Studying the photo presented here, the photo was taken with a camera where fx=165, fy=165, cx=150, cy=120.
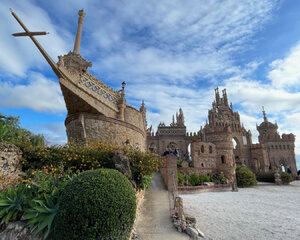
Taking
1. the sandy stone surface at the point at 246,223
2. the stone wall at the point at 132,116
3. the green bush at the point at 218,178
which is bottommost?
the sandy stone surface at the point at 246,223

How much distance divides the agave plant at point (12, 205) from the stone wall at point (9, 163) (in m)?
2.28

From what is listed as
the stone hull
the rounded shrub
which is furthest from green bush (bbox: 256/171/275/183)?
the rounded shrub

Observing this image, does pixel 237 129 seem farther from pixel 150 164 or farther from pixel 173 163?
pixel 150 164

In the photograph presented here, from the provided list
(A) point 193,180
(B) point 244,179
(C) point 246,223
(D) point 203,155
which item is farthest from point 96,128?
(B) point 244,179

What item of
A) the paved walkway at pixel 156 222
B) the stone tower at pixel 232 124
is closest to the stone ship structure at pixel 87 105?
the paved walkway at pixel 156 222

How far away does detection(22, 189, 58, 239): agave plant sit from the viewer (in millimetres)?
3713

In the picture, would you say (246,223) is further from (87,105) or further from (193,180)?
(193,180)

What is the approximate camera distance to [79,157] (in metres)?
7.36

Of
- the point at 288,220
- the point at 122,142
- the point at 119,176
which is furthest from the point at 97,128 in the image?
the point at 288,220

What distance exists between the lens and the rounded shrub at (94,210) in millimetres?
3369

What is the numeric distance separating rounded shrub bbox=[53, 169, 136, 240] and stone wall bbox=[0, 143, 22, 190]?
446 centimetres

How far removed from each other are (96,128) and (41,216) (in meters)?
6.40

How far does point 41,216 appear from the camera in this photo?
12.8ft

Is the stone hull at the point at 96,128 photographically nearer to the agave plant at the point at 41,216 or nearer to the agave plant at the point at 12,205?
the agave plant at the point at 12,205
